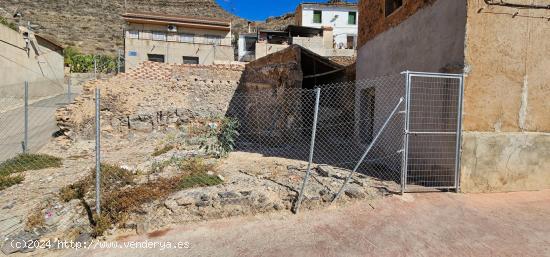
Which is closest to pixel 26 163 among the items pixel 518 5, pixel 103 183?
pixel 103 183

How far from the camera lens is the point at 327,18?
31.5 meters

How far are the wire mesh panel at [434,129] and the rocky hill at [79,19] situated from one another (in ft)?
121

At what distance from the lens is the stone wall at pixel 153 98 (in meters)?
10.9

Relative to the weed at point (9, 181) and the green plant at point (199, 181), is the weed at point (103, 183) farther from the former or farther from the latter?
the weed at point (9, 181)

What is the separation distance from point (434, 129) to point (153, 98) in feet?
33.3

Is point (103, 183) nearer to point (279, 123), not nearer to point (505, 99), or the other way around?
point (279, 123)

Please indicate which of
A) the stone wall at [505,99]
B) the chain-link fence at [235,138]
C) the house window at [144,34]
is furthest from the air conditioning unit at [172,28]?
the stone wall at [505,99]

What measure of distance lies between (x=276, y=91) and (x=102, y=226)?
7.55 meters

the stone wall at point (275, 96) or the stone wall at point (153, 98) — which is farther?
the stone wall at point (153, 98)

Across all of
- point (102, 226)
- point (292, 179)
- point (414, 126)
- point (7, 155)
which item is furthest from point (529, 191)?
point (7, 155)

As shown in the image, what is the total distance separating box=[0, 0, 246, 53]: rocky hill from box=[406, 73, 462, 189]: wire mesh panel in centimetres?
3675

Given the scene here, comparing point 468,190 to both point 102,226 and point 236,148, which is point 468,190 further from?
point 236,148

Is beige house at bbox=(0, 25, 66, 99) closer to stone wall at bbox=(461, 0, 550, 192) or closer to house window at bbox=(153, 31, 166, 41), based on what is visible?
house window at bbox=(153, 31, 166, 41)

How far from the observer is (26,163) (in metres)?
7.48
